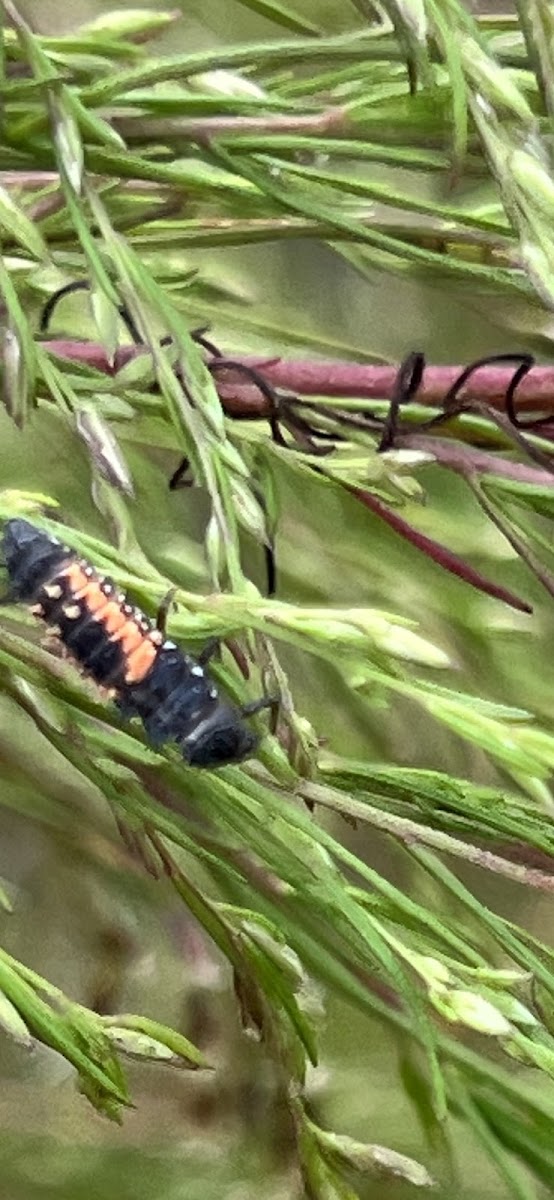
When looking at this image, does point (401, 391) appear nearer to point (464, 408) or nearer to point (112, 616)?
point (464, 408)

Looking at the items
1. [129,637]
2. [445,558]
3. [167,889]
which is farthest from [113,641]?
[167,889]

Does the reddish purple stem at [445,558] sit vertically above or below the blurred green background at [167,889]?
above

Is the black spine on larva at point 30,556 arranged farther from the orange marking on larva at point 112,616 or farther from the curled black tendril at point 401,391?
the curled black tendril at point 401,391

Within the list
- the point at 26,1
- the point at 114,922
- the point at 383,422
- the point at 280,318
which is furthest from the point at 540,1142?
the point at 26,1

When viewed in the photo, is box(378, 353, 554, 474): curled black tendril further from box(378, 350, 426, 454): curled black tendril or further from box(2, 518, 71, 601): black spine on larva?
box(2, 518, 71, 601): black spine on larva

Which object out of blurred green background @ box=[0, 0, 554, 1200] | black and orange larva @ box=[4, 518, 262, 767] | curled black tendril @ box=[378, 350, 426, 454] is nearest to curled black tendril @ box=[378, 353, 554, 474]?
curled black tendril @ box=[378, 350, 426, 454]

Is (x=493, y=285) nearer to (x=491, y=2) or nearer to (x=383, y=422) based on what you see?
(x=383, y=422)

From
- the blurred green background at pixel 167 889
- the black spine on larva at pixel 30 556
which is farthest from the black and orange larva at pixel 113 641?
the blurred green background at pixel 167 889
